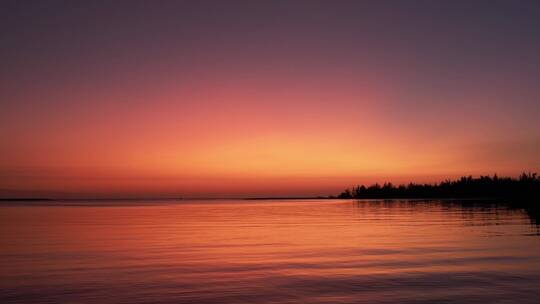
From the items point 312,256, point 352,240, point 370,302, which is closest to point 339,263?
point 312,256

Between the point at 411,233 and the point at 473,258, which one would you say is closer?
the point at 473,258

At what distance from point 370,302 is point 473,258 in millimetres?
11960

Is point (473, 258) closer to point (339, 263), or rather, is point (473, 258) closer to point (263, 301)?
point (339, 263)

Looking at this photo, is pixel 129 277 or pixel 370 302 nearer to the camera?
pixel 370 302

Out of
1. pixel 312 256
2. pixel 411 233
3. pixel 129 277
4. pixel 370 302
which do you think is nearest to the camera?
pixel 370 302

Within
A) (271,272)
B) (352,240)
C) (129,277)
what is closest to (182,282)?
(129,277)

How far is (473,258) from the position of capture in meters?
25.6

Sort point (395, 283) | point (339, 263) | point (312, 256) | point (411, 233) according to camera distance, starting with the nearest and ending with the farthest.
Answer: point (395, 283) < point (339, 263) < point (312, 256) < point (411, 233)

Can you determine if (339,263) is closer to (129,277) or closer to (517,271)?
(517,271)

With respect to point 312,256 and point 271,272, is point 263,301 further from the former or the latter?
point 312,256

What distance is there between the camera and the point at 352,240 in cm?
3547

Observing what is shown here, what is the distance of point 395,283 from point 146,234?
27.8 m

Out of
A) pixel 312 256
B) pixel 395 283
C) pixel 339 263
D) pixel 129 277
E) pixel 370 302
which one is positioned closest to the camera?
pixel 370 302

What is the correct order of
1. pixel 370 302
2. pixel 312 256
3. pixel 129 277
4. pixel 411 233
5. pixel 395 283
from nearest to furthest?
pixel 370 302, pixel 395 283, pixel 129 277, pixel 312 256, pixel 411 233
